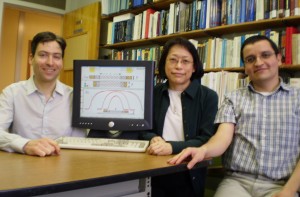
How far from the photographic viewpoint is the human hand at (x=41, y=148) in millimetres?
1213

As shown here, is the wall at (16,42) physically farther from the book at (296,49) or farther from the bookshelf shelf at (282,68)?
the book at (296,49)

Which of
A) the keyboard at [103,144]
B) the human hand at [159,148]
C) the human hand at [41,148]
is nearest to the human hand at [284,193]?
the human hand at [159,148]

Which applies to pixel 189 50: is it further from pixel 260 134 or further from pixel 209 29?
pixel 209 29

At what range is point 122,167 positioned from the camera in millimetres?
1071

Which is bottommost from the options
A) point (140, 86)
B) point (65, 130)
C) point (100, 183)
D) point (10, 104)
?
point (100, 183)

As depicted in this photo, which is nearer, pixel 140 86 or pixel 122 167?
pixel 122 167

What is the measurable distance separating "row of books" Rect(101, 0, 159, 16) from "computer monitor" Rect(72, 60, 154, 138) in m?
2.03

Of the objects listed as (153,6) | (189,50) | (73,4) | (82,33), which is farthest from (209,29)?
(73,4)

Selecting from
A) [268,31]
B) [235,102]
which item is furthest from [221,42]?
[235,102]

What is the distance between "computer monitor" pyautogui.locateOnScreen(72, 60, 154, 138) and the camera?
5.20 feet

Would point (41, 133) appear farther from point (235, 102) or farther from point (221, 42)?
point (221, 42)

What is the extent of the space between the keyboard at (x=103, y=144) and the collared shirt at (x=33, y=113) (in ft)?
0.65

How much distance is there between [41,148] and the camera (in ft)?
4.02

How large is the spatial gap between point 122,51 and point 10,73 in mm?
3256
